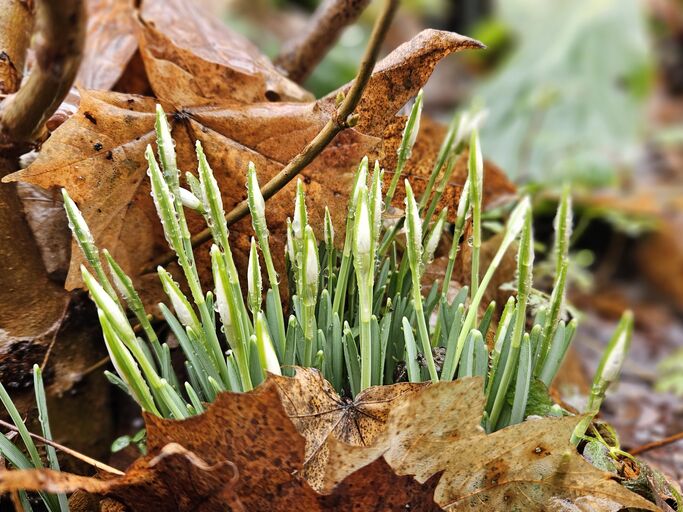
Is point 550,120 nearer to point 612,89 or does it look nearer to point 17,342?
point 612,89

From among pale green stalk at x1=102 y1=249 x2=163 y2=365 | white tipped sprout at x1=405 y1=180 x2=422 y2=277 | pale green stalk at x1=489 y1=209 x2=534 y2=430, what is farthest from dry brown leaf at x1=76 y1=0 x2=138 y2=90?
pale green stalk at x1=489 y1=209 x2=534 y2=430

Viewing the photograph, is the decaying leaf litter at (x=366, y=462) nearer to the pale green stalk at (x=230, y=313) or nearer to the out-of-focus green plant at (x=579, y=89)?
the pale green stalk at (x=230, y=313)

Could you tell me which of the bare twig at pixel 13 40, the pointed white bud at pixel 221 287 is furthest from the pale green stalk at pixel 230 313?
the bare twig at pixel 13 40

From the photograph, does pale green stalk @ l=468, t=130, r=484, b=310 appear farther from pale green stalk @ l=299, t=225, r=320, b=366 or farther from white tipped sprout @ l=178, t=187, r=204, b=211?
white tipped sprout @ l=178, t=187, r=204, b=211

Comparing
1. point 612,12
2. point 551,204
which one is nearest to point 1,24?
point 551,204

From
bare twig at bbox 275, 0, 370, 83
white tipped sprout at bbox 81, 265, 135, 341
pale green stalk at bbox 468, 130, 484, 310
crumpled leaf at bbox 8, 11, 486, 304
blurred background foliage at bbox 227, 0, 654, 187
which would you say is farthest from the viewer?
blurred background foliage at bbox 227, 0, 654, 187

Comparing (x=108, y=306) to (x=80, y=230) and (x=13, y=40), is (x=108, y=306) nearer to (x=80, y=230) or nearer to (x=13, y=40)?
(x=80, y=230)
